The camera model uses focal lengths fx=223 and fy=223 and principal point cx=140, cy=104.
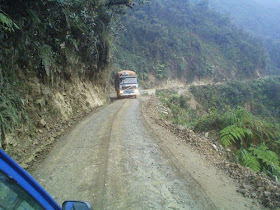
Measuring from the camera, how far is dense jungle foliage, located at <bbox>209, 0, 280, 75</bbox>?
319 feet

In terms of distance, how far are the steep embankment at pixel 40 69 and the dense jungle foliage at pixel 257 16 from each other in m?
88.1

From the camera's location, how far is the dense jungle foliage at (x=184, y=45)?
154ft

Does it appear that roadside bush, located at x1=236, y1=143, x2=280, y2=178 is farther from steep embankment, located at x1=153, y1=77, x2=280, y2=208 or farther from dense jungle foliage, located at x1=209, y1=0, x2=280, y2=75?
dense jungle foliage, located at x1=209, y1=0, x2=280, y2=75

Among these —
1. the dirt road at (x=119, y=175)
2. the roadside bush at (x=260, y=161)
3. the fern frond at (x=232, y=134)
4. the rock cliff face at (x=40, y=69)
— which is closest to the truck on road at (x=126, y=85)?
the rock cliff face at (x=40, y=69)

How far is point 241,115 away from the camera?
9320 mm

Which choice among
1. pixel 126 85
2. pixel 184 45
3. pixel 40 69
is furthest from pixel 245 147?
Result: pixel 184 45

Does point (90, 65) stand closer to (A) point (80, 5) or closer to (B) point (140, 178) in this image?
(A) point (80, 5)

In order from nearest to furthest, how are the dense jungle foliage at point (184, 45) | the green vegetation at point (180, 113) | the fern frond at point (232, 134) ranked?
the fern frond at point (232, 134) < the green vegetation at point (180, 113) < the dense jungle foliage at point (184, 45)

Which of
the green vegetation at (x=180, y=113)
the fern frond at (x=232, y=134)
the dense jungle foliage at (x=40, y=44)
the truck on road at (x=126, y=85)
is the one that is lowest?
the green vegetation at (x=180, y=113)

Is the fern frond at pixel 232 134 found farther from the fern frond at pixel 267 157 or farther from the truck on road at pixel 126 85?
the truck on road at pixel 126 85

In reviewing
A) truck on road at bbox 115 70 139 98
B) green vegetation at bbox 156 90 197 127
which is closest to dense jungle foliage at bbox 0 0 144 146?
green vegetation at bbox 156 90 197 127

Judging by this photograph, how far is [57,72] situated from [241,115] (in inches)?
325

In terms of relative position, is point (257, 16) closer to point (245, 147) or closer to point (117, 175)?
point (245, 147)

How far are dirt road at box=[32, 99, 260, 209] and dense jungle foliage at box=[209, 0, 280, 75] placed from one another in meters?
91.5
